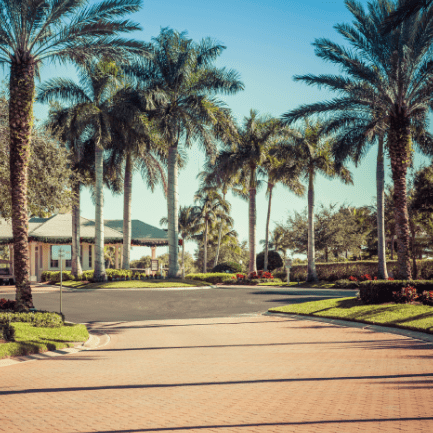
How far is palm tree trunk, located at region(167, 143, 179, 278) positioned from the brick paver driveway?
70.1 ft

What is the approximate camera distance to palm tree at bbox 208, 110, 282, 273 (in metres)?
40.1

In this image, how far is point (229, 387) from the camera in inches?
334

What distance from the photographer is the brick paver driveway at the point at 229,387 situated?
21.1 feet

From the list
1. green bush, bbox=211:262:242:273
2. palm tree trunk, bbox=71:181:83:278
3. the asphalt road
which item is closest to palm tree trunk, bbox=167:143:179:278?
the asphalt road

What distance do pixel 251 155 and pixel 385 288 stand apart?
72.2 feet

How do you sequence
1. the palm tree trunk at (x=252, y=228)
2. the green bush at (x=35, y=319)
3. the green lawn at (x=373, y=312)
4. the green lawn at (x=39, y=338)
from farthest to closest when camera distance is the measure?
the palm tree trunk at (x=252, y=228) < the green lawn at (x=373, y=312) < the green bush at (x=35, y=319) < the green lawn at (x=39, y=338)

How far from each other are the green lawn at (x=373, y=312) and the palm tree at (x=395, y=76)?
2704mm

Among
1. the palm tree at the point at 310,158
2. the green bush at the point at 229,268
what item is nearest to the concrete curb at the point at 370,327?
the palm tree at the point at 310,158

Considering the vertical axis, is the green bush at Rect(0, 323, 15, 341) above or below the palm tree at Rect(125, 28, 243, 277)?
below

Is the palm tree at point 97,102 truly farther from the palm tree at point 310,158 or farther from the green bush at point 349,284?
the green bush at point 349,284

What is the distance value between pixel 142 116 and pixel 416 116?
18.0m

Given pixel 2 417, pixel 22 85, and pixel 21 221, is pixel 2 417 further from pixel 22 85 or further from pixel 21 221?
pixel 22 85

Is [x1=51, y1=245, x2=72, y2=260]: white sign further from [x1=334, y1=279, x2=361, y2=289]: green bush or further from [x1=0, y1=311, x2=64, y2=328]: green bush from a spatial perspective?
[x1=334, y1=279, x2=361, y2=289]: green bush

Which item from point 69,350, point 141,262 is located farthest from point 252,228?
point 141,262
